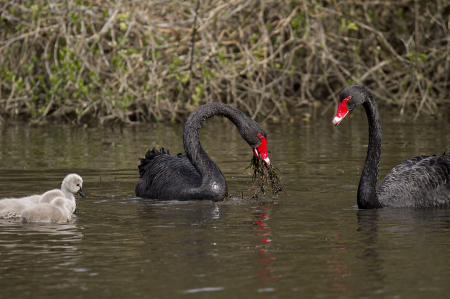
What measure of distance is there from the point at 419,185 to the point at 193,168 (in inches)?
101

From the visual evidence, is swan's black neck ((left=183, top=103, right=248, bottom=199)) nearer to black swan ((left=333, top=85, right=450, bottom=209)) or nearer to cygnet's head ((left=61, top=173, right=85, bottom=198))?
cygnet's head ((left=61, top=173, right=85, bottom=198))

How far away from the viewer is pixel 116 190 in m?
8.95

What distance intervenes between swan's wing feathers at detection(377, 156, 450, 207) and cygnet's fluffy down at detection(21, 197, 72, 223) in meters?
2.82

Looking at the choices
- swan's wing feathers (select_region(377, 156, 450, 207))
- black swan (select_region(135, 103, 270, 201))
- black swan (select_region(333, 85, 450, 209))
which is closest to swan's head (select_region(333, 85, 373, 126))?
black swan (select_region(333, 85, 450, 209))

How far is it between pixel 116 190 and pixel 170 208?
51.4 inches

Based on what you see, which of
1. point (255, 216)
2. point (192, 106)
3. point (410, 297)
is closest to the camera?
point (410, 297)

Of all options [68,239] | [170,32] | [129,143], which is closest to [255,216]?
[68,239]

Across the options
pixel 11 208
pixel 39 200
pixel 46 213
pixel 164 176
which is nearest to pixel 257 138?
pixel 164 176

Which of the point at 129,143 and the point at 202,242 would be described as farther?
the point at 129,143

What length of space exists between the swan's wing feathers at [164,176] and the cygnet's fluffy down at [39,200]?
104cm

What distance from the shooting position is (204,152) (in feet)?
28.6

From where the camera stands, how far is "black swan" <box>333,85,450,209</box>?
294 inches

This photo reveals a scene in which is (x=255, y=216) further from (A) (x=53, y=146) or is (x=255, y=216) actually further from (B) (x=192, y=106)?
(B) (x=192, y=106)

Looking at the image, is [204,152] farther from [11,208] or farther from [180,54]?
[180,54]
